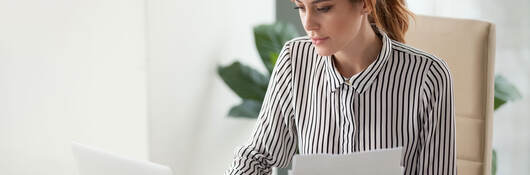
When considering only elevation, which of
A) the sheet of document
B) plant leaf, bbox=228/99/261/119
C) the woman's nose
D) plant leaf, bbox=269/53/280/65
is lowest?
plant leaf, bbox=228/99/261/119

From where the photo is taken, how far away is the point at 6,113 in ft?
7.86

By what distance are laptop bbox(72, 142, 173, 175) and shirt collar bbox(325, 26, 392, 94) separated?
0.52 meters

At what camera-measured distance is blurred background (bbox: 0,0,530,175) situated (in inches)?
96.3

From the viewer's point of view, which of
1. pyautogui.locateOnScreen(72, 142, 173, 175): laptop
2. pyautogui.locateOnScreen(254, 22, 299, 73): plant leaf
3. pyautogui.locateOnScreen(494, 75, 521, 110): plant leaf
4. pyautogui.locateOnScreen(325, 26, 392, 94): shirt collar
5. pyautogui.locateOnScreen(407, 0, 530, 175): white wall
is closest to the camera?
pyautogui.locateOnScreen(72, 142, 173, 175): laptop

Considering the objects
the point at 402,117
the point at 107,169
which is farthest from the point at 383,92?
the point at 107,169

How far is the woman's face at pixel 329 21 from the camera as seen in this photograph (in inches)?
62.7

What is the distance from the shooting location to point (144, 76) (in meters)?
2.81

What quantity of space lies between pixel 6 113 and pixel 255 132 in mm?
975

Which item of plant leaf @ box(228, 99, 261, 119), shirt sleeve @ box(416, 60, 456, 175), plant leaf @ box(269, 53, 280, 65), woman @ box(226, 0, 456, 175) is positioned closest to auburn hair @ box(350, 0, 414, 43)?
woman @ box(226, 0, 456, 175)

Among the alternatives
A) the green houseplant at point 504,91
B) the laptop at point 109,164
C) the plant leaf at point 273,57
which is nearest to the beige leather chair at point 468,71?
the green houseplant at point 504,91

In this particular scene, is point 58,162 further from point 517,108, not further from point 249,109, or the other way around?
point 517,108

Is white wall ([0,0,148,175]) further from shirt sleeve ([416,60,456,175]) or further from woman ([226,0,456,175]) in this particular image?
shirt sleeve ([416,60,456,175])

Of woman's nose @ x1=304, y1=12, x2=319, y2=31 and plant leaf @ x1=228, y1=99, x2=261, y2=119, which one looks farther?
plant leaf @ x1=228, y1=99, x2=261, y2=119

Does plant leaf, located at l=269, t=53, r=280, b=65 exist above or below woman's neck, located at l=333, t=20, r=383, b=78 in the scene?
below
